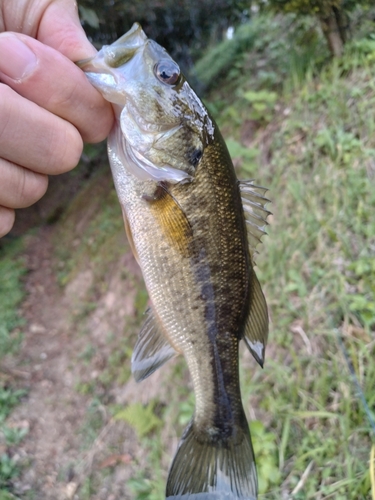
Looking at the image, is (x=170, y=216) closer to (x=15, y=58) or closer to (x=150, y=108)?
(x=150, y=108)

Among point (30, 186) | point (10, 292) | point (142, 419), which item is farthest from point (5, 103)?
point (10, 292)

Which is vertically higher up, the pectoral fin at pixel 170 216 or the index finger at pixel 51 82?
the index finger at pixel 51 82

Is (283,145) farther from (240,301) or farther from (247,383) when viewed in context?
(240,301)

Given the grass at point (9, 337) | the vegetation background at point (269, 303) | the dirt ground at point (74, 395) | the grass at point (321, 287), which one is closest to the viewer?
the grass at point (321, 287)

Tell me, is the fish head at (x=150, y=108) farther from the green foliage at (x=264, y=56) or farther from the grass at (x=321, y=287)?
the green foliage at (x=264, y=56)

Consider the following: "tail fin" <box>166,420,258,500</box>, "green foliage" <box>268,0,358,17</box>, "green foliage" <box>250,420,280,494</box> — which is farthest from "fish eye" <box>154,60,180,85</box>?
"green foliage" <box>268,0,358,17</box>

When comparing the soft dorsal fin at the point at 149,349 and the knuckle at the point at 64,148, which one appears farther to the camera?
the soft dorsal fin at the point at 149,349

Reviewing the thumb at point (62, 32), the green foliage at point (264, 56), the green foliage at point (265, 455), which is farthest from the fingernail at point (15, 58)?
the green foliage at point (264, 56)
